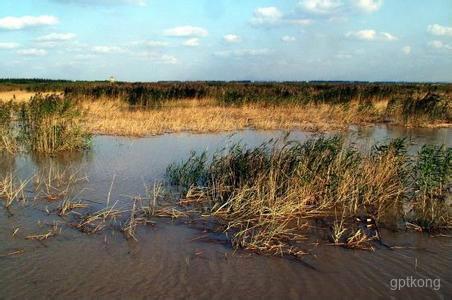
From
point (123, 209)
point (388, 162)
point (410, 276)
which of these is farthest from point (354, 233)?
point (123, 209)

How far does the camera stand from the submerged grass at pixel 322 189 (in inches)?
257

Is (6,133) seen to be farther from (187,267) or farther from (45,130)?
(187,267)

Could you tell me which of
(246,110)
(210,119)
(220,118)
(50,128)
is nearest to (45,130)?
(50,128)

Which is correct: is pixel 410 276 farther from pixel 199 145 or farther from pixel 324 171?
pixel 199 145

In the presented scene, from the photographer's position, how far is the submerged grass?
6520mm

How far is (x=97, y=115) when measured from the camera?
813 inches

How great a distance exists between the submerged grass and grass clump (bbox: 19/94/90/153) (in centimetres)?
502

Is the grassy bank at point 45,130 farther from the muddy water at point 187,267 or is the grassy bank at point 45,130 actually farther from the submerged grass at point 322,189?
the muddy water at point 187,267

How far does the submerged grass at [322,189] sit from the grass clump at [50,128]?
5.02 meters

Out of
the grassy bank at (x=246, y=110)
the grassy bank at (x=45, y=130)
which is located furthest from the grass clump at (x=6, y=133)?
the grassy bank at (x=246, y=110)

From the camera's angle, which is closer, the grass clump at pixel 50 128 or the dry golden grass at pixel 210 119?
the grass clump at pixel 50 128

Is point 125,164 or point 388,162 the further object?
point 125,164

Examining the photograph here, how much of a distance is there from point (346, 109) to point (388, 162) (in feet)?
47.2

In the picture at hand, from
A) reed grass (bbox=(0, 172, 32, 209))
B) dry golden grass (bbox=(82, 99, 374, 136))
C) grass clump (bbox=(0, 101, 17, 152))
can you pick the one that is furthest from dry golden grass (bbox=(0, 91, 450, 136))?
reed grass (bbox=(0, 172, 32, 209))
